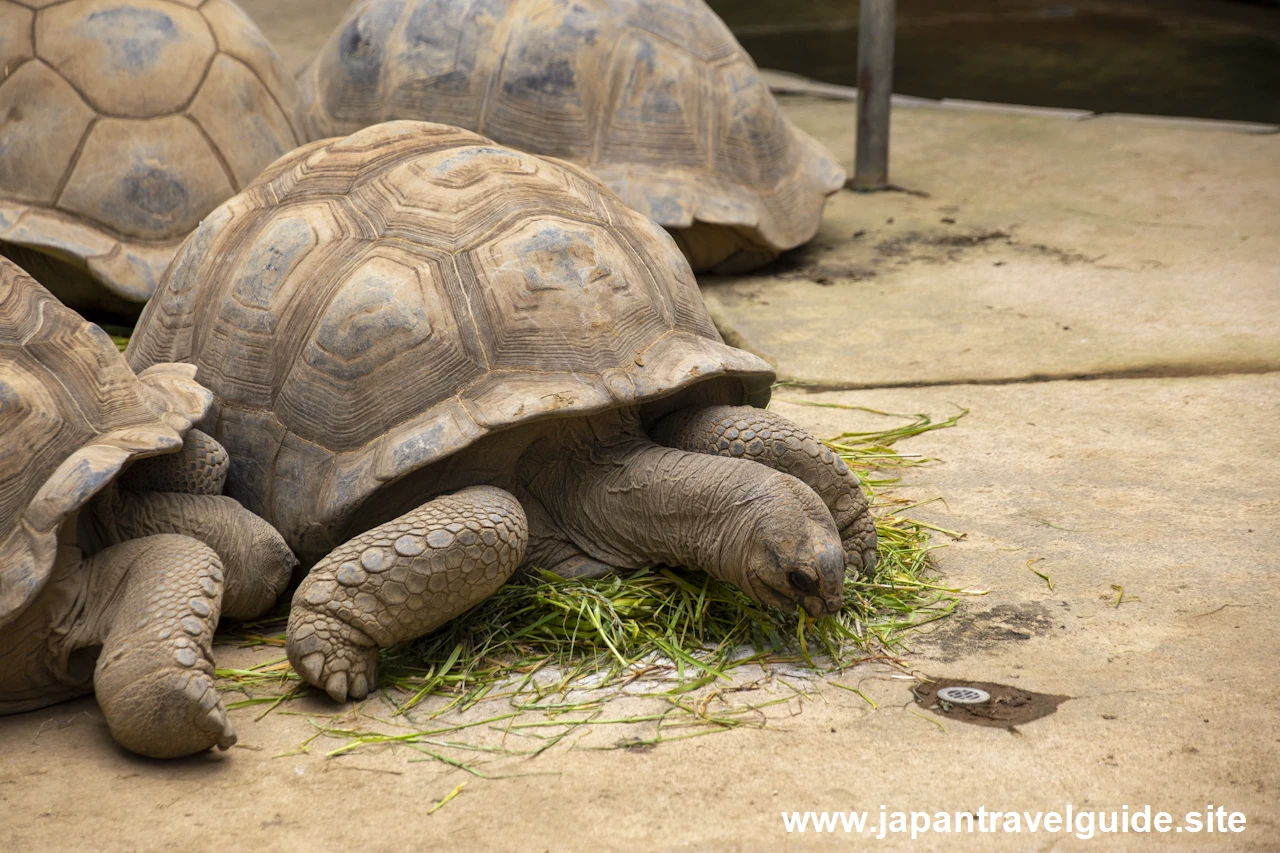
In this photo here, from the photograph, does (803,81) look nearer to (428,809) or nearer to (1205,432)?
(1205,432)

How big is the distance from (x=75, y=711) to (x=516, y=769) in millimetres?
856

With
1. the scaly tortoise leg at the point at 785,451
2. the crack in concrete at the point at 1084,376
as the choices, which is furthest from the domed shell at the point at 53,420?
the crack in concrete at the point at 1084,376

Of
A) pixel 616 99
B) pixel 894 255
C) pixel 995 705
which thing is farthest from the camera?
pixel 894 255

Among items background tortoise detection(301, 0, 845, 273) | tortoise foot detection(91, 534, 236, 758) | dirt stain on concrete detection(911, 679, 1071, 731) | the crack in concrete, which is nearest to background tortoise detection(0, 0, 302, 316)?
background tortoise detection(301, 0, 845, 273)

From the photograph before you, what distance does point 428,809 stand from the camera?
2148mm

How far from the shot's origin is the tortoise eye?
8.16 ft

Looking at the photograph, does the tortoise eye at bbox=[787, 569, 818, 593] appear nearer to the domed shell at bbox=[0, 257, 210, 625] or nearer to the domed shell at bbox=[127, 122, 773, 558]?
the domed shell at bbox=[127, 122, 773, 558]

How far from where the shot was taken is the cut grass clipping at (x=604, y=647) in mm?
2439

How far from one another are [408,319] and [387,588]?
1.84 ft

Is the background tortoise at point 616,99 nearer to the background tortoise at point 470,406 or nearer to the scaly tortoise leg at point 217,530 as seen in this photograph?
the background tortoise at point 470,406

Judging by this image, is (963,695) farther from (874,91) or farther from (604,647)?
(874,91)

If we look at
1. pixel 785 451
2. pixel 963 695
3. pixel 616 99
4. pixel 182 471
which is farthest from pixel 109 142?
pixel 963 695

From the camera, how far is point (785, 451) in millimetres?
2814

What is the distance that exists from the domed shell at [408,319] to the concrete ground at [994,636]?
0.47 metres
